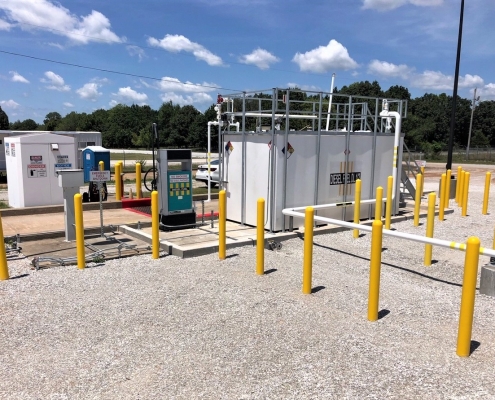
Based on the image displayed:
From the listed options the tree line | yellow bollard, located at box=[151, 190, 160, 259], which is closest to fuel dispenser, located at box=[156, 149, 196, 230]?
yellow bollard, located at box=[151, 190, 160, 259]

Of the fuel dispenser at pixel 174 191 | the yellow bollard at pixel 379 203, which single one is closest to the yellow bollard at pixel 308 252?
the yellow bollard at pixel 379 203

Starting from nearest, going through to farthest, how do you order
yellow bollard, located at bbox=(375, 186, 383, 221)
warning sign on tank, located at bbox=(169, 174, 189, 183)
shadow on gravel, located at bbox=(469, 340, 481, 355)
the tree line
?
shadow on gravel, located at bbox=(469, 340, 481, 355) < yellow bollard, located at bbox=(375, 186, 383, 221) < warning sign on tank, located at bbox=(169, 174, 189, 183) < the tree line

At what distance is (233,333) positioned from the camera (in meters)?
4.70

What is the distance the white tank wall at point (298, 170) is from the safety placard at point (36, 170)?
5194 millimetres

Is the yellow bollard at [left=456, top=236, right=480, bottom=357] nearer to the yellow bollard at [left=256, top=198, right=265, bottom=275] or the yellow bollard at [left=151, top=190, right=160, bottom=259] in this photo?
the yellow bollard at [left=256, top=198, right=265, bottom=275]

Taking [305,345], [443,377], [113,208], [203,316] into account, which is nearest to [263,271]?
[203,316]

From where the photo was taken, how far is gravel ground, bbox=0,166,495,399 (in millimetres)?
3744

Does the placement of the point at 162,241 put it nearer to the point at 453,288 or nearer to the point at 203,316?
the point at 203,316

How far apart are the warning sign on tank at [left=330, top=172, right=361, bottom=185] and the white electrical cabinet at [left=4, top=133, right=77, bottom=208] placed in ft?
23.1

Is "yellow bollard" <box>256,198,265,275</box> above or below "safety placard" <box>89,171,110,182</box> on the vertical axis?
below

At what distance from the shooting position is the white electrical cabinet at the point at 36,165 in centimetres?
1153

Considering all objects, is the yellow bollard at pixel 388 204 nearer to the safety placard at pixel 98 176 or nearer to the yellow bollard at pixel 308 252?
the yellow bollard at pixel 308 252

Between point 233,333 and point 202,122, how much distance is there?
204ft

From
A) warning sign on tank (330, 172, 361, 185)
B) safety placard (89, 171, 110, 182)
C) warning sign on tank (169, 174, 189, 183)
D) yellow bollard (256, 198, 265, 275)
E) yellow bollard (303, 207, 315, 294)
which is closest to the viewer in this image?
yellow bollard (303, 207, 315, 294)
